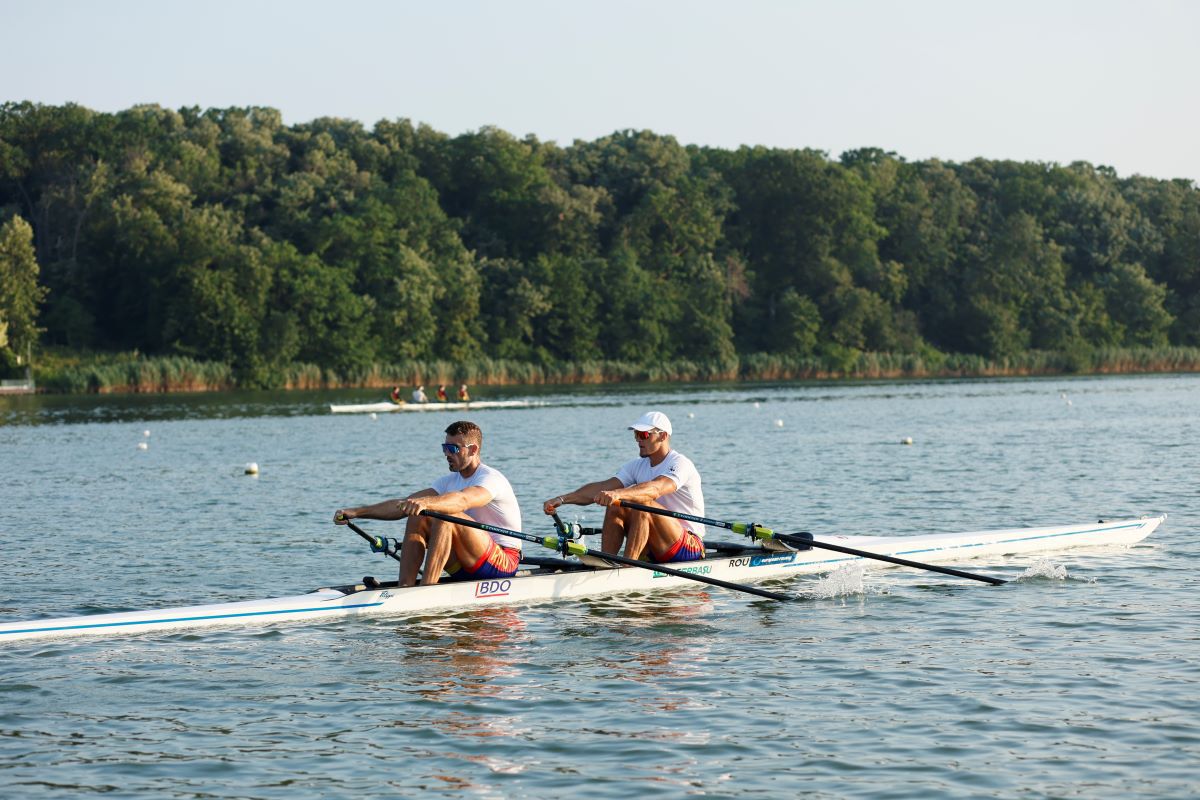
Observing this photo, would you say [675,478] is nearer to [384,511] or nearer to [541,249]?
[384,511]

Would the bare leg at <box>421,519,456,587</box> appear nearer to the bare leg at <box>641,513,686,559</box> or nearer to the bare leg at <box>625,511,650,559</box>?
the bare leg at <box>625,511,650,559</box>

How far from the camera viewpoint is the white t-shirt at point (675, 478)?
13.0 meters

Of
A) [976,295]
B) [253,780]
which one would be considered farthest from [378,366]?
[253,780]

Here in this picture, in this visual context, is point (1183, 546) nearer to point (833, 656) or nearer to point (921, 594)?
point (921, 594)

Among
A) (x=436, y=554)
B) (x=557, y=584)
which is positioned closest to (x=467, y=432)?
(x=436, y=554)

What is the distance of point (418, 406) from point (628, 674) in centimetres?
4310

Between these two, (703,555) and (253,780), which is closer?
(253,780)

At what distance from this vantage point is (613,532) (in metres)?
13.2

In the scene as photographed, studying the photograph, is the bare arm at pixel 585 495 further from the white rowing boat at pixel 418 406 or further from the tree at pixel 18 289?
the tree at pixel 18 289

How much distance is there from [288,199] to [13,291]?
18.2 m

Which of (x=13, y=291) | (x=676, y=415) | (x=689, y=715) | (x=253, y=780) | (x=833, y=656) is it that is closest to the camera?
(x=253, y=780)

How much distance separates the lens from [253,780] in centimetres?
795

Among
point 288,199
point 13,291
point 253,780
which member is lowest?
point 253,780

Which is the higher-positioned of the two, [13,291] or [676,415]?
[13,291]
